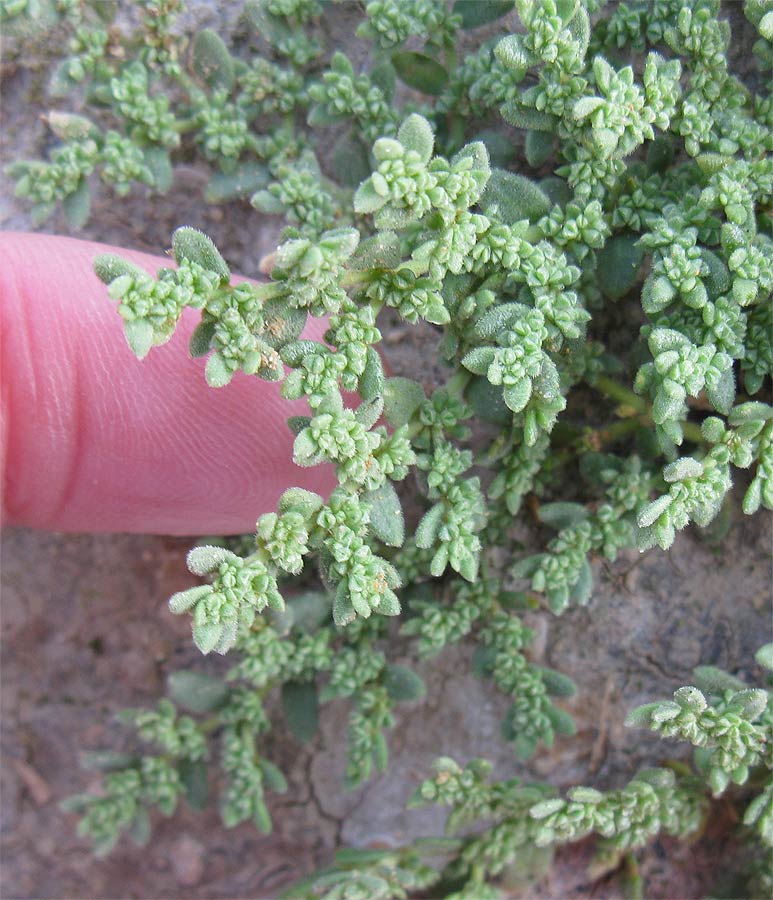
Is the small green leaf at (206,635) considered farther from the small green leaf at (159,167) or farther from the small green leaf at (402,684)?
the small green leaf at (159,167)

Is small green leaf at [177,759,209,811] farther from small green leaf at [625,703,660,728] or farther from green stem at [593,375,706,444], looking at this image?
green stem at [593,375,706,444]

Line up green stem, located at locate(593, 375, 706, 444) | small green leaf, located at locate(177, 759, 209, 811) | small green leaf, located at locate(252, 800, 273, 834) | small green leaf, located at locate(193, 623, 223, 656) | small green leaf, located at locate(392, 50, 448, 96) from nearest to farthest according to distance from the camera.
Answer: small green leaf, located at locate(193, 623, 223, 656) → green stem, located at locate(593, 375, 706, 444) → small green leaf, located at locate(392, 50, 448, 96) → small green leaf, located at locate(252, 800, 273, 834) → small green leaf, located at locate(177, 759, 209, 811)

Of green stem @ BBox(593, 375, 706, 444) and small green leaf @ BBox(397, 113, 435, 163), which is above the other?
small green leaf @ BBox(397, 113, 435, 163)

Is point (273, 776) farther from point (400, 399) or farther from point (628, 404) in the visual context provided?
point (628, 404)

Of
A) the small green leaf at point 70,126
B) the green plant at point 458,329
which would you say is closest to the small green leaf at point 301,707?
the green plant at point 458,329

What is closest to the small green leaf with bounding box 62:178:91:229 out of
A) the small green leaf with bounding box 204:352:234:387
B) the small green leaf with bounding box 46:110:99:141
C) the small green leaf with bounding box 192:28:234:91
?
the small green leaf with bounding box 46:110:99:141

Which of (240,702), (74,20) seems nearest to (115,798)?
(240,702)
